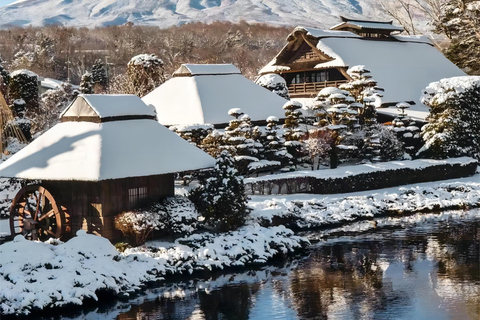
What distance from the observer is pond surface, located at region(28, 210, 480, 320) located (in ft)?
56.0

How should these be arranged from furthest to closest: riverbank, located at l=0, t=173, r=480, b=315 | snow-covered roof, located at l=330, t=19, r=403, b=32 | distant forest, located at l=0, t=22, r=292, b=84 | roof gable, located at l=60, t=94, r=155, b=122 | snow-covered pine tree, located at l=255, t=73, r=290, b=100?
distant forest, located at l=0, t=22, r=292, b=84, snow-covered roof, located at l=330, t=19, r=403, b=32, snow-covered pine tree, located at l=255, t=73, r=290, b=100, roof gable, located at l=60, t=94, r=155, b=122, riverbank, located at l=0, t=173, r=480, b=315

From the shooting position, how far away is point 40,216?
2412 cm

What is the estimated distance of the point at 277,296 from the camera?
1859 centimetres

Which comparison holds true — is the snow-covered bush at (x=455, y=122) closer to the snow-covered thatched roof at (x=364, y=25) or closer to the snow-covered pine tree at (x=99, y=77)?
the snow-covered thatched roof at (x=364, y=25)

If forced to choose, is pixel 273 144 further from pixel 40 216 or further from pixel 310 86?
pixel 310 86

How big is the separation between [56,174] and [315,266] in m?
8.89

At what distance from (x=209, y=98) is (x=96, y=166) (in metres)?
16.9

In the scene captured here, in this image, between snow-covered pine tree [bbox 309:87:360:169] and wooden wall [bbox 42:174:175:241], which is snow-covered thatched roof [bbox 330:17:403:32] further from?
wooden wall [bbox 42:174:175:241]

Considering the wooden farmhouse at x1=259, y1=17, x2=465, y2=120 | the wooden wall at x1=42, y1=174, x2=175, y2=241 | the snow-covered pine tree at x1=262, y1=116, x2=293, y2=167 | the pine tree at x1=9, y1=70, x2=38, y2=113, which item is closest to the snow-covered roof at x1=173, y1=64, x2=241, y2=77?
the snow-covered pine tree at x1=262, y1=116, x2=293, y2=167

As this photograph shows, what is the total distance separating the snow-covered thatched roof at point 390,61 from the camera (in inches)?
1784

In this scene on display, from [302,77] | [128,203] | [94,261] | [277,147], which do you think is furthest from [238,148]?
[302,77]

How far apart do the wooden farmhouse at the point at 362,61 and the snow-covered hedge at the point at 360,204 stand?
36.4ft

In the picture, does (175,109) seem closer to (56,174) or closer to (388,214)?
(388,214)

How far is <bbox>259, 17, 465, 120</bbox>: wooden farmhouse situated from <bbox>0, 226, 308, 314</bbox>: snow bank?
22.8 meters
